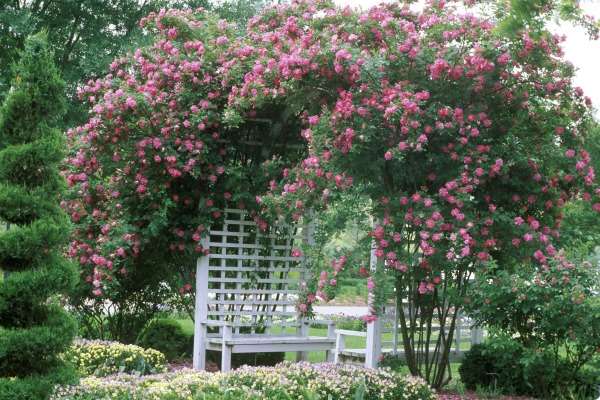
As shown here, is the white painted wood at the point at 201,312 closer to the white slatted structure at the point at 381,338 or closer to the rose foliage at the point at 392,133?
the rose foliage at the point at 392,133

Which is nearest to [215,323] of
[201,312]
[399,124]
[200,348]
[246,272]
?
[201,312]

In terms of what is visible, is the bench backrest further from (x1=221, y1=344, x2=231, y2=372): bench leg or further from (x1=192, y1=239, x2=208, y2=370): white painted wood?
(x1=221, y1=344, x2=231, y2=372): bench leg

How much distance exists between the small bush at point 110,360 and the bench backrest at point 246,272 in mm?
1155

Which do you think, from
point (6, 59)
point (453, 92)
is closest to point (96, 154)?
point (453, 92)

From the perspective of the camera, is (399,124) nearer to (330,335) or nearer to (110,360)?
(330,335)

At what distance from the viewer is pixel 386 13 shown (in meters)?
6.70

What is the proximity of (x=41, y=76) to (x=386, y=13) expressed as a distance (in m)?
2.89

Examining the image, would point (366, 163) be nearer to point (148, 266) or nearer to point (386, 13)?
point (386, 13)

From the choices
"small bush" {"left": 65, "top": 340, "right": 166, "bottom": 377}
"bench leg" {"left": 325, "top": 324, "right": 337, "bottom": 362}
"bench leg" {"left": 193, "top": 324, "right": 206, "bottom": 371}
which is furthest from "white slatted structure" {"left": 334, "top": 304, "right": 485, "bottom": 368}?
"small bush" {"left": 65, "top": 340, "right": 166, "bottom": 377}

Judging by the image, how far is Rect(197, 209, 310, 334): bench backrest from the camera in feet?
26.5

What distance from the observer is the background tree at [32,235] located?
4840mm

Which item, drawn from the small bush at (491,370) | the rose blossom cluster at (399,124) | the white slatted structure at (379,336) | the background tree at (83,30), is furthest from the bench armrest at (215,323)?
the background tree at (83,30)

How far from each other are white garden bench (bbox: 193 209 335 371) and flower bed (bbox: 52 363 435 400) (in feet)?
6.19

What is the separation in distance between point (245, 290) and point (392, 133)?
2.60m
